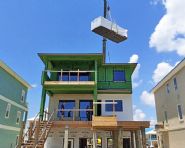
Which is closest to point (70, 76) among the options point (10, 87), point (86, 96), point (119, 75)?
point (86, 96)

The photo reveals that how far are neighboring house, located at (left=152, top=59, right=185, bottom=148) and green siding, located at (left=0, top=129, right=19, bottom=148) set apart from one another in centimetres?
1869

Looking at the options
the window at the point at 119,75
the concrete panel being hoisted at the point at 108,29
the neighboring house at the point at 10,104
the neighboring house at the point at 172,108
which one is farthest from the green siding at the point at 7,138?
the neighboring house at the point at 172,108

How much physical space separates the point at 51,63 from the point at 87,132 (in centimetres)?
836

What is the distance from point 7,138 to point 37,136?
39.2ft

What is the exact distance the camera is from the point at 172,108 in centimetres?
2509

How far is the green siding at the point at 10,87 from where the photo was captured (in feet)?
75.7

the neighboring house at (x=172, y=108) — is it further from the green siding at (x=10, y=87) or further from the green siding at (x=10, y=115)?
the green siding at (x=10, y=87)

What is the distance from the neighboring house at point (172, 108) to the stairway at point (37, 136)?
14.0 metres

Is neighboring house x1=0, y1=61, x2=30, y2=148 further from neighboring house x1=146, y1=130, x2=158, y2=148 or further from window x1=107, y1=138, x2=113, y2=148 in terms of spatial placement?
neighboring house x1=146, y1=130, x2=158, y2=148

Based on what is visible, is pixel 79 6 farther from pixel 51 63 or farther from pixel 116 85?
pixel 116 85

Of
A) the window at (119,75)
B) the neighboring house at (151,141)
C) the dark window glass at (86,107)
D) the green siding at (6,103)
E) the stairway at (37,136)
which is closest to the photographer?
the stairway at (37,136)

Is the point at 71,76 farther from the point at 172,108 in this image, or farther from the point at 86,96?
the point at 172,108

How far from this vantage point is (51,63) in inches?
907

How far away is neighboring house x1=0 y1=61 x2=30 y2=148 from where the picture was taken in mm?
23062
